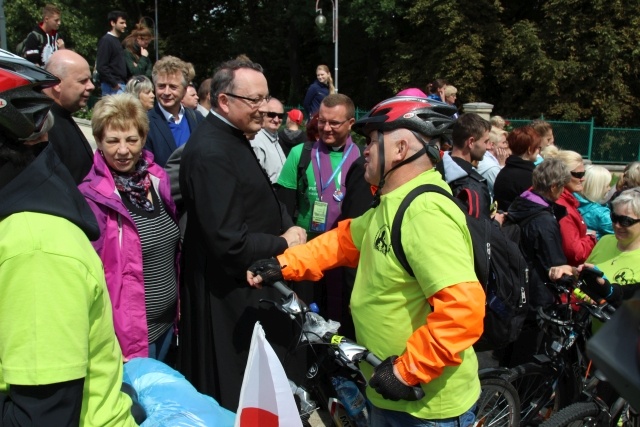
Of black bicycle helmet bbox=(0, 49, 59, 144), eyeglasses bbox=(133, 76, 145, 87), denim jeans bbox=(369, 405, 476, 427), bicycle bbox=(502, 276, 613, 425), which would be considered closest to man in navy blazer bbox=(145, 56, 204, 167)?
eyeglasses bbox=(133, 76, 145, 87)

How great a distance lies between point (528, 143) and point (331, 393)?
11.3ft

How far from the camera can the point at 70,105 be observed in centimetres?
400

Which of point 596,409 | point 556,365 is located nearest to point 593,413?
point 596,409

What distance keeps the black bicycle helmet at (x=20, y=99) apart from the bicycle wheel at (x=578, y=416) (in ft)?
9.59

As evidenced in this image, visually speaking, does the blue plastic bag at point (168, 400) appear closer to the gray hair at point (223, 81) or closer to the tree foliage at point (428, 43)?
the gray hair at point (223, 81)

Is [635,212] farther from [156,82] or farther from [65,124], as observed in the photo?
[156,82]

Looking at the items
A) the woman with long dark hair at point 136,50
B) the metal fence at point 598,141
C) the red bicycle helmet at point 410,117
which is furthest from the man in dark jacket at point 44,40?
the metal fence at point 598,141

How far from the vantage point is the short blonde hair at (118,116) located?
3.37m

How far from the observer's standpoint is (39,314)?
1.37 meters

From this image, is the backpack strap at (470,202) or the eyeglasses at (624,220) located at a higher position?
the backpack strap at (470,202)

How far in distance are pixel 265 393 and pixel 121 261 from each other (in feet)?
4.14

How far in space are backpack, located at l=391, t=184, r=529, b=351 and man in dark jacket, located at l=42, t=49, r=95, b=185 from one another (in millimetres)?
2295

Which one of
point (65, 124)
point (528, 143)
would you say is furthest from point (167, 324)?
point (528, 143)

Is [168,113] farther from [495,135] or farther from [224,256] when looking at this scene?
[495,135]
